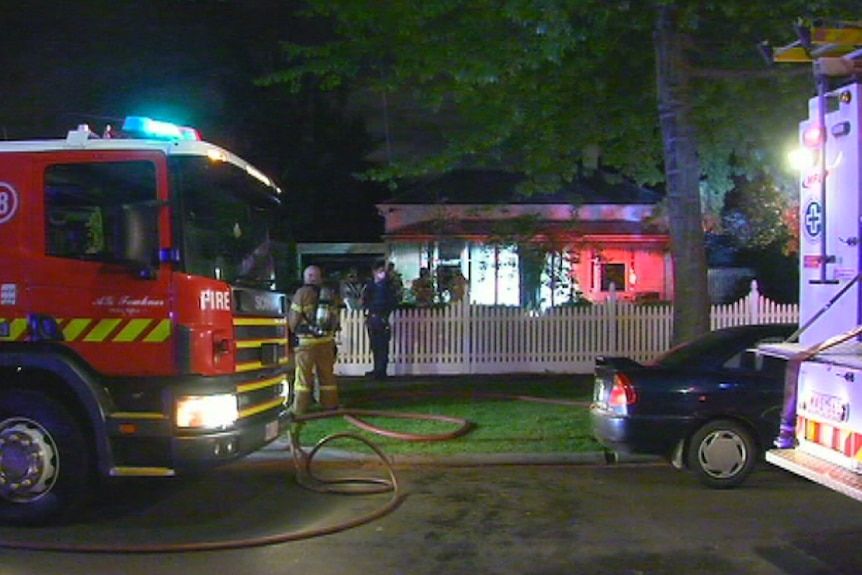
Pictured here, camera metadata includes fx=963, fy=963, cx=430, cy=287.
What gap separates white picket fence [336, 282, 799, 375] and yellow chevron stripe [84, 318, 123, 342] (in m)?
8.91

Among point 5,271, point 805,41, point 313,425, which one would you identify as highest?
point 805,41

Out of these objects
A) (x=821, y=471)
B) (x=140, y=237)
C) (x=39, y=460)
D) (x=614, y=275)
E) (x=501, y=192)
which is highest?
(x=501, y=192)

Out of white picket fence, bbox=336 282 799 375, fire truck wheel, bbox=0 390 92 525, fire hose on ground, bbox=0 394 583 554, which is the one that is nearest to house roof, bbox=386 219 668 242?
white picket fence, bbox=336 282 799 375

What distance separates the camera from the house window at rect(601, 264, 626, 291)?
2452 centimetres

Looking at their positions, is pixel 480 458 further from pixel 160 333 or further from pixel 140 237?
pixel 140 237

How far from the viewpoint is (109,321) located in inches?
273

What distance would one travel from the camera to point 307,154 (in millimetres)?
26531

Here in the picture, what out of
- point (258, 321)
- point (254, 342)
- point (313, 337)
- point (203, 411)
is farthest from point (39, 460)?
point (313, 337)

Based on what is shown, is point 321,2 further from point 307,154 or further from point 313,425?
point 307,154

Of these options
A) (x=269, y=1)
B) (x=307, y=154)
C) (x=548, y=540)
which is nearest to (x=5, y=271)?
(x=548, y=540)

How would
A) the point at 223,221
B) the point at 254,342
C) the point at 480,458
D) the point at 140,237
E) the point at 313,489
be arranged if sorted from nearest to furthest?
the point at 140,237 < the point at 223,221 < the point at 254,342 < the point at 313,489 < the point at 480,458

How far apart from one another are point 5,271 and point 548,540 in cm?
438

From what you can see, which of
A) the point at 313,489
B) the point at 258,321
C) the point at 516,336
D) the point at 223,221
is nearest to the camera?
the point at 223,221

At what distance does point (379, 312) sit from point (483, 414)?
3.86m
